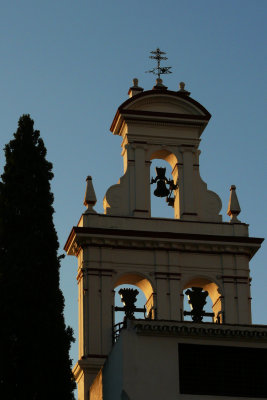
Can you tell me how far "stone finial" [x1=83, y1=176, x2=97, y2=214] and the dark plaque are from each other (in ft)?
33.5

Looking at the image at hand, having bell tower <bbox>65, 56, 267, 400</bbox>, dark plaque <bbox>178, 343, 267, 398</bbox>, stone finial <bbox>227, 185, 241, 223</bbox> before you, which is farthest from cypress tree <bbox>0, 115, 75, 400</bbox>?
stone finial <bbox>227, 185, 241, 223</bbox>

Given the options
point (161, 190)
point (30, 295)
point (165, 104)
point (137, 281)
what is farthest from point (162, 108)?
point (30, 295)

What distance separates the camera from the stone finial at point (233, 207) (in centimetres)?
5116

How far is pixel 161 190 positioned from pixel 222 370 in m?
12.0

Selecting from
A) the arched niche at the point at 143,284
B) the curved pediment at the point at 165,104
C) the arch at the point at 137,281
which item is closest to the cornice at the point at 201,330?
the arched niche at the point at 143,284

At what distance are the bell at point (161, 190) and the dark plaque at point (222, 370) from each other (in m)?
11.3

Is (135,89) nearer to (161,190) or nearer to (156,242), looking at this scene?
(161,190)

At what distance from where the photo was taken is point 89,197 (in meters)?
50.7

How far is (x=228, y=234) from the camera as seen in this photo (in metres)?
50.5

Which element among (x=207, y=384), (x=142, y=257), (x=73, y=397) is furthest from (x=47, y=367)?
(x=142, y=257)

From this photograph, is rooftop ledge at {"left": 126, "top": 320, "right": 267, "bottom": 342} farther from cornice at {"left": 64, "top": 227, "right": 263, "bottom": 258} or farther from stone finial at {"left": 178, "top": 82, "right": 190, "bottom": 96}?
stone finial at {"left": 178, "top": 82, "right": 190, "bottom": 96}

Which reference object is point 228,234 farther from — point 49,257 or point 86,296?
point 49,257

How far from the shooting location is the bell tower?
48312mm

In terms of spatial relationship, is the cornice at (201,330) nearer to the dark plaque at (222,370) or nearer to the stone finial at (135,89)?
the dark plaque at (222,370)
